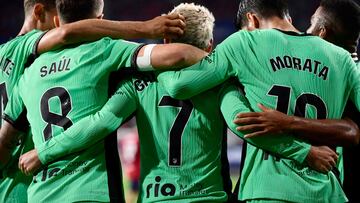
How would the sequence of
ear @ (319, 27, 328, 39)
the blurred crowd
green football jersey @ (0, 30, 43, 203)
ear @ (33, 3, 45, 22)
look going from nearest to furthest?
green football jersey @ (0, 30, 43, 203), ear @ (319, 27, 328, 39), ear @ (33, 3, 45, 22), the blurred crowd

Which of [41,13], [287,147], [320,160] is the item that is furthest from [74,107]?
[320,160]

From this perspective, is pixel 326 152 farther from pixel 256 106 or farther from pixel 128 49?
pixel 128 49

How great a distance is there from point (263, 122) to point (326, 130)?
358mm

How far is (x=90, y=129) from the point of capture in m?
3.59

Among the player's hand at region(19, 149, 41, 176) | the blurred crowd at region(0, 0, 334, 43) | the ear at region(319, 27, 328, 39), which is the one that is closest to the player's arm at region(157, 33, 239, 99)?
the player's hand at region(19, 149, 41, 176)

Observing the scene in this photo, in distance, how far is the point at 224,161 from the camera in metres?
3.74

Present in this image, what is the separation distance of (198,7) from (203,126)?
72 centimetres

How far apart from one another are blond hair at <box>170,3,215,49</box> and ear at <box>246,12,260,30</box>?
0.27 m

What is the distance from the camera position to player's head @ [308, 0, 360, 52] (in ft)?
14.2

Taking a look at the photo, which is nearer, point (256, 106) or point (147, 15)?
point (256, 106)

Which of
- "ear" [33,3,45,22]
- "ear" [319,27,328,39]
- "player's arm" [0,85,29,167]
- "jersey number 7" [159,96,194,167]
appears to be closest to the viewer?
"jersey number 7" [159,96,194,167]

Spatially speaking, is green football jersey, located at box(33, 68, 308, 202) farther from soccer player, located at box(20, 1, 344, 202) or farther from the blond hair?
the blond hair

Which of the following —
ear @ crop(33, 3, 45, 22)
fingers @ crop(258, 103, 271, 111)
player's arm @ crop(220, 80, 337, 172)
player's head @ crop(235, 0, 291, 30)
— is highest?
player's head @ crop(235, 0, 291, 30)

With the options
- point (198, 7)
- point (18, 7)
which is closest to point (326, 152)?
point (198, 7)
